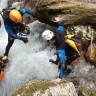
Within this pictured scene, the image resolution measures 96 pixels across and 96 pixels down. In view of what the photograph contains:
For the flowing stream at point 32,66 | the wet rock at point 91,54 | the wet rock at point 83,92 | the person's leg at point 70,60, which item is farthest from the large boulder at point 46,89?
the wet rock at point 91,54

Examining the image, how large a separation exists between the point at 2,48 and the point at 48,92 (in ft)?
12.1

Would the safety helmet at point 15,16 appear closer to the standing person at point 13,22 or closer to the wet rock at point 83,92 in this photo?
the standing person at point 13,22

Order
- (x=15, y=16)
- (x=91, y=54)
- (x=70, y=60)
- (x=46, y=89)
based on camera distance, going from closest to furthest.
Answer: (x=46, y=89) < (x=15, y=16) < (x=70, y=60) < (x=91, y=54)

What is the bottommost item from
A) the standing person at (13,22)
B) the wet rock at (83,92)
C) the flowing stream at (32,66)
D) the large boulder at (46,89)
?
the wet rock at (83,92)

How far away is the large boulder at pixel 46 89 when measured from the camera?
6492mm

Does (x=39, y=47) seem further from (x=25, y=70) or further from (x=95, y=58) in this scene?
(x=95, y=58)

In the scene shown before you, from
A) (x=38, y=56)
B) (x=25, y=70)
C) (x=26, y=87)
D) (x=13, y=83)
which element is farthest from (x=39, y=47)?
(x=26, y=87)

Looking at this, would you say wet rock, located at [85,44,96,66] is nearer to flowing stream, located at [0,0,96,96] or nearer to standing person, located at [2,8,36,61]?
flowing stream, located at [0,0,96,96]

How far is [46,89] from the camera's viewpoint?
655cm

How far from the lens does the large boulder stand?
6492 mm

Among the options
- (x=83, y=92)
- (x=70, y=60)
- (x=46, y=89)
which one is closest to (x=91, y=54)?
(x=70, y=60)

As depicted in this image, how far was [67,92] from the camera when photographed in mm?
6648

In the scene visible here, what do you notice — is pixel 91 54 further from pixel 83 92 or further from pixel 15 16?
pixel 15 16

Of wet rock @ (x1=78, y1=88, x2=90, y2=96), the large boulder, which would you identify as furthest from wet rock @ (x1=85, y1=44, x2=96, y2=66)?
the large boulder
